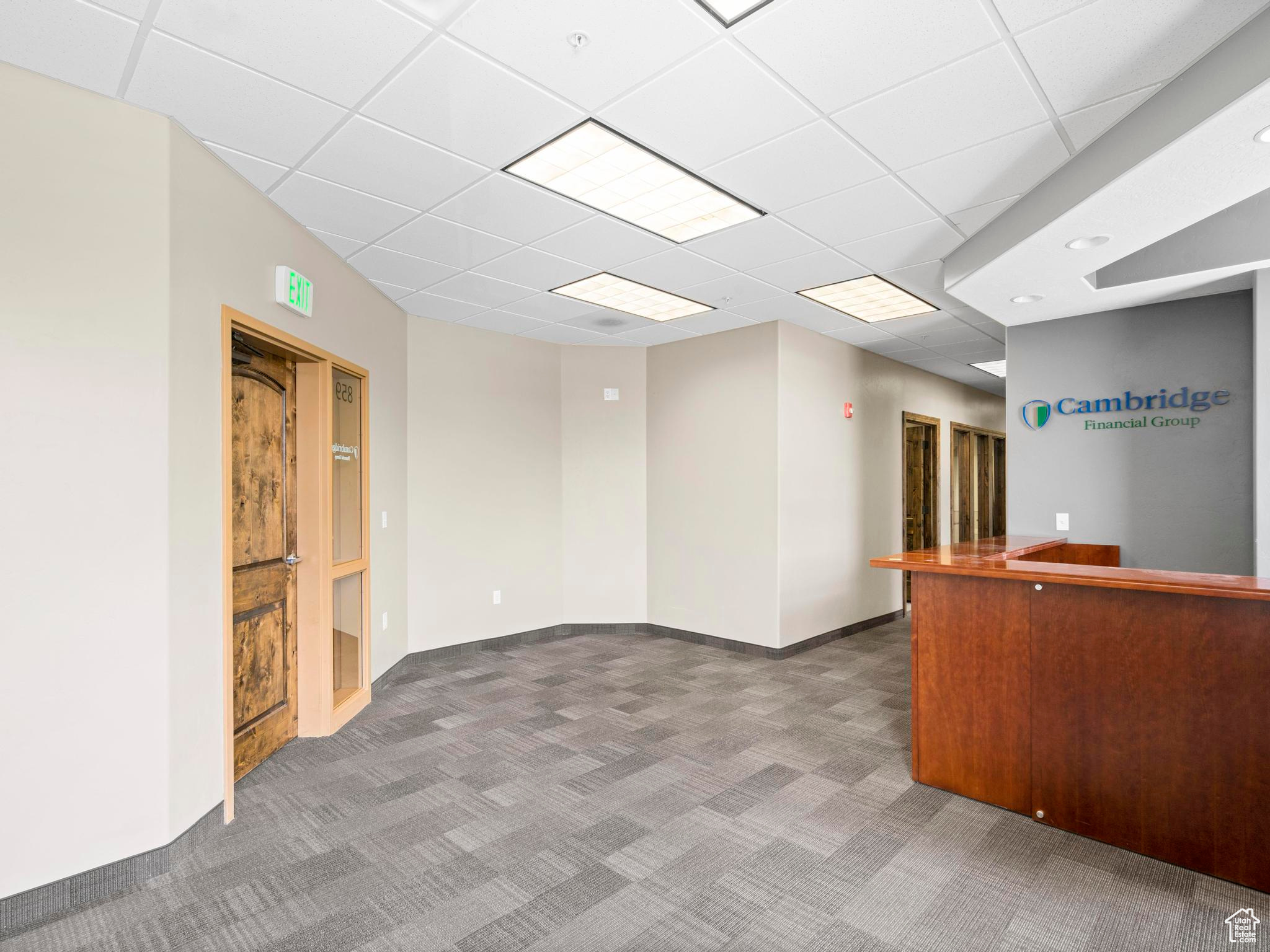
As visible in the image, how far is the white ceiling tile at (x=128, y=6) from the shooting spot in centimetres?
187

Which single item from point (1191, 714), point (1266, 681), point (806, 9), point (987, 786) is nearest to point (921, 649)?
point (987, 786)

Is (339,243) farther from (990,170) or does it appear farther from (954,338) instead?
(954,338)

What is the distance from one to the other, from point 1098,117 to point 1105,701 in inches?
86.7

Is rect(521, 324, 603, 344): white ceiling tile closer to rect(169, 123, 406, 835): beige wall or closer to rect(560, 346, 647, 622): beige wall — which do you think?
rect(560, 346, 647, 622): beige wall

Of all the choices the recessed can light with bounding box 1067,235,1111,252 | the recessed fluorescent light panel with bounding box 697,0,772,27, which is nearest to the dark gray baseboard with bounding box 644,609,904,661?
the recessed can light with bounding box 1067,235,1111,252

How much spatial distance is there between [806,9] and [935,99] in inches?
28.3

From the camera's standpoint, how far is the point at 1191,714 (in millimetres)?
2383

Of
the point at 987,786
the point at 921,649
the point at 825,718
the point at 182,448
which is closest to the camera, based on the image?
the point at 182,448

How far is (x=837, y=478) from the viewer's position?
6090 mm

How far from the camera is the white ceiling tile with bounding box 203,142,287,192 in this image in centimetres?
270

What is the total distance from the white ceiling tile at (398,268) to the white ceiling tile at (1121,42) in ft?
10.3

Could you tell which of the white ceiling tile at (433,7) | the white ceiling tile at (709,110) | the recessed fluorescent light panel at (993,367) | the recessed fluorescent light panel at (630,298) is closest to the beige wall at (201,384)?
the white ceiling tile at (433,7)

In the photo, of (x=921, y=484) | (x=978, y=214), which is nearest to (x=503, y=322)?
(x=978, y=214)

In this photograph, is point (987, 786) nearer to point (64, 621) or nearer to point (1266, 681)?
point (1266, 681)
